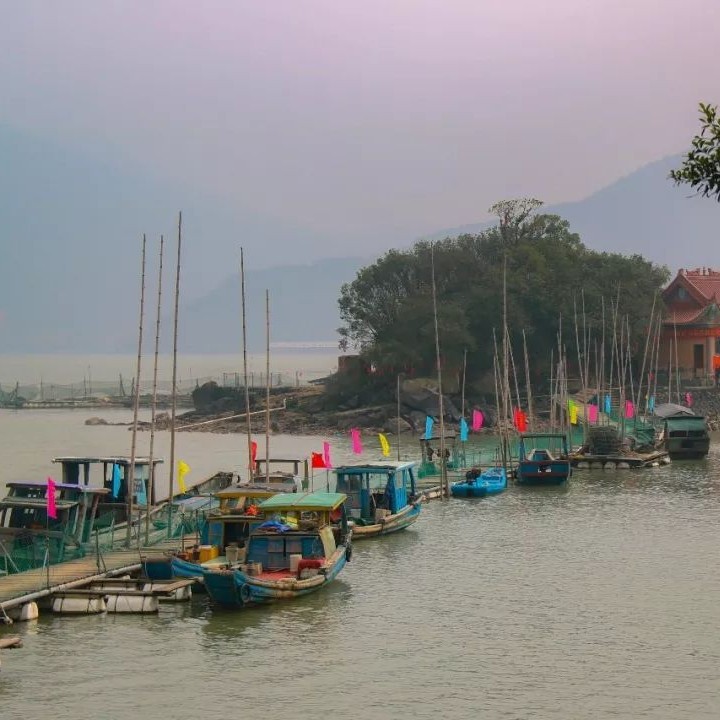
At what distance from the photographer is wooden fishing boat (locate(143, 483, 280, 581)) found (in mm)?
31141

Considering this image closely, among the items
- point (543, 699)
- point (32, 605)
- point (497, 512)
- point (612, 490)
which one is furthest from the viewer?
point (612, 490)

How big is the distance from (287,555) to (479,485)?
22.1 meters

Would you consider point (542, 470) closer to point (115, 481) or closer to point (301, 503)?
point (115, 481)

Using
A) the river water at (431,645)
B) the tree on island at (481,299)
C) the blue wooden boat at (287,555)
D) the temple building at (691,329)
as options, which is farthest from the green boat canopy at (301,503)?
the temple building at (691,329)

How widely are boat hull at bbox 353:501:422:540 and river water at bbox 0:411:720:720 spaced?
330 mm

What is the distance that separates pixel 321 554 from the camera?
107ft

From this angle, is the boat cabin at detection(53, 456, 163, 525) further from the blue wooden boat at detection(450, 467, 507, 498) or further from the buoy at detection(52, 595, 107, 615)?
the blue wooden boat at detection(450, 467, 507, 498)

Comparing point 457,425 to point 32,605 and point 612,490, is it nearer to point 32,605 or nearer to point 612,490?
point 612,490

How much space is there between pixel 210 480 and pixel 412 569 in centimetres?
1411

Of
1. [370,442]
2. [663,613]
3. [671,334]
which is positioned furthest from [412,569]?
[671,334]

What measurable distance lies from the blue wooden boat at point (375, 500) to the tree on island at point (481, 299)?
156 feet

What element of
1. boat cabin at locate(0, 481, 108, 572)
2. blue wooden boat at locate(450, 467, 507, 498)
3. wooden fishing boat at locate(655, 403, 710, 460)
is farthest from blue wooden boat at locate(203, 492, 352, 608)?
wooden fishing boat at locate(655, 403, 710, 460)

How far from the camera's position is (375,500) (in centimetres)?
4316

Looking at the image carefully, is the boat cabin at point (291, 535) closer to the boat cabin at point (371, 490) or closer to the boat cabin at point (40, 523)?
the boat cabin at point (40, 523)
